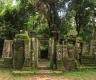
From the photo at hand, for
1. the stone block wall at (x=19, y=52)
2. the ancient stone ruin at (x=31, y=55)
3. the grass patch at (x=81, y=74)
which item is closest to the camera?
the grass patch at (x=81, y=74)

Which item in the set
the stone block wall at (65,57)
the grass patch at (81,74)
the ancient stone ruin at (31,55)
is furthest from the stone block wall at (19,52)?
the grass patch at (81,74)

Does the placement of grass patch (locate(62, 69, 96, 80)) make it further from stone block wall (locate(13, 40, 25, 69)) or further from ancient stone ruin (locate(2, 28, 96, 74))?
stone block wall (locate(13, 40, 25, 69))

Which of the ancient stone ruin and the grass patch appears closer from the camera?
the grass patch

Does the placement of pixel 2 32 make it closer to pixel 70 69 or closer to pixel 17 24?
pixel 17 24

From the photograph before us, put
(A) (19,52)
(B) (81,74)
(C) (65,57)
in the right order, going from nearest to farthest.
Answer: (B) (81,74) < (A) (19,52) < (C) (65,57)

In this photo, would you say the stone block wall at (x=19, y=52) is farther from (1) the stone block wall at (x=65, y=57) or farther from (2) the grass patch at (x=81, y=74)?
(2) the grass patch at (x=81, y=74)

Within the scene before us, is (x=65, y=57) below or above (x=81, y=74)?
above

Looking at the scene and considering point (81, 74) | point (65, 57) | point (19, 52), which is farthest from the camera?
point (65, 57)

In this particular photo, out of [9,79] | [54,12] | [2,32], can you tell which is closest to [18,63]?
[9,79]

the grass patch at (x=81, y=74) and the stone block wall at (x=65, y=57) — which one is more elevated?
the stone block wall at (x=65, y=57)

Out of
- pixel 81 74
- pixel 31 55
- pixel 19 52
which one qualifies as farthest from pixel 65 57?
pixel 19 52

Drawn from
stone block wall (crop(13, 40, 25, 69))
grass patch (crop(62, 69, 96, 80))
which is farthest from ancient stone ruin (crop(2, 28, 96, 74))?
grass patch (crop(62, 69, 96, 80))

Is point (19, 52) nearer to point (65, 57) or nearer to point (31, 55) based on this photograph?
point (31, 55)

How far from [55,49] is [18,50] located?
2.57m
